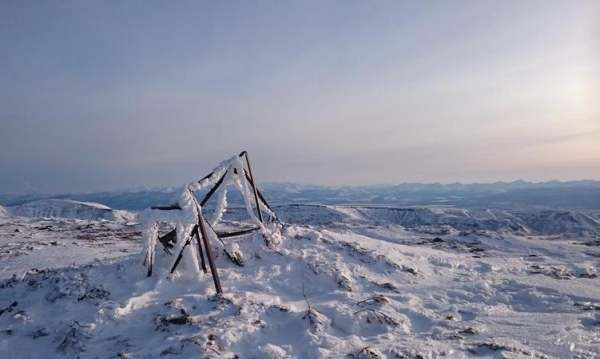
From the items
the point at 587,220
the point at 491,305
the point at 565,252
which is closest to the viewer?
the point at 491,305

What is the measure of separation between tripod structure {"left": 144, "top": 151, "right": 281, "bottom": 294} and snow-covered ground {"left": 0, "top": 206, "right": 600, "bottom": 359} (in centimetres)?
71

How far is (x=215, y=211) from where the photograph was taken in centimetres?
1950

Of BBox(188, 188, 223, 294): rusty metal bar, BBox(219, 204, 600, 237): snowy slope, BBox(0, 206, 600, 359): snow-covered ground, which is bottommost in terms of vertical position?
BBox(219, 204, 600, 237): snowy slope

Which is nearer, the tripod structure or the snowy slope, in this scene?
the tripod structure

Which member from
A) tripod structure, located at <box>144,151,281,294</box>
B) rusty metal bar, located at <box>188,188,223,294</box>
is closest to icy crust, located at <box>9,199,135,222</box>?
tripod structure, located at <box>144,151,281,294</box>

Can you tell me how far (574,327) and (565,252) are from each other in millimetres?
34234

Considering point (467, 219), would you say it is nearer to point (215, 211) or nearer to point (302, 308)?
point (215, 211)

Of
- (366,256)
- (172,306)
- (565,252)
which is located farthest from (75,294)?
(565,252)

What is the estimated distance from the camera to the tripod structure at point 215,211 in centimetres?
1540

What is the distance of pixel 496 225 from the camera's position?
543 ft

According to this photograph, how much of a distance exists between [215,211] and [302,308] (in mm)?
7700

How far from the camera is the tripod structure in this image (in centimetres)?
1540

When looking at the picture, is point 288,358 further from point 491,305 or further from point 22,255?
point 22,255

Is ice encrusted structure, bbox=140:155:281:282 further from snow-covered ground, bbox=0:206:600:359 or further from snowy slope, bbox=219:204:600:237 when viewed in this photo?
snowy slope, bbox=219:204:600:237
